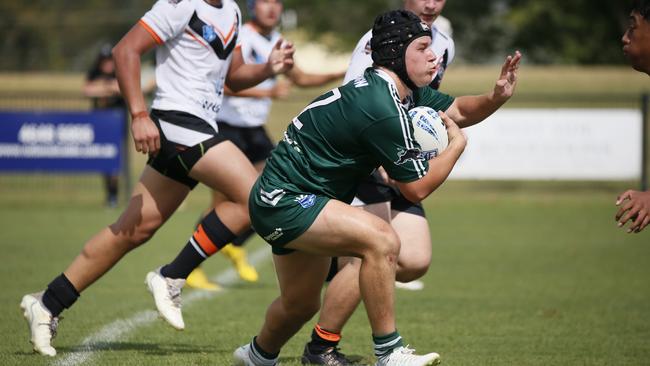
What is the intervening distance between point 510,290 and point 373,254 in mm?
4466

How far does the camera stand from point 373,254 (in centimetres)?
495

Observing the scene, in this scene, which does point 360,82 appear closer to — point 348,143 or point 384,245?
point 348,143

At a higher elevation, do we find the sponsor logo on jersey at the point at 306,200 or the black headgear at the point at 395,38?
the black headgear at the point at 395,38

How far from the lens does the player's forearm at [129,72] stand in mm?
6160

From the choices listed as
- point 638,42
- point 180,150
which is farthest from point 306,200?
point 638,42

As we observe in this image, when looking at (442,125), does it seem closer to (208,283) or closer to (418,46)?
(418,46)

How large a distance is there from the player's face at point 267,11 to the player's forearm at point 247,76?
277 centimetres

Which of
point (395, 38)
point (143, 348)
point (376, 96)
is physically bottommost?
point (143, 348)

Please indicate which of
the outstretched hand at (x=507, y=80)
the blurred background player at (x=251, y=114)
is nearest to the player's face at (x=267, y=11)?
the blurred background player at (x=251, y=114)

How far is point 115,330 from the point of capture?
7062mm

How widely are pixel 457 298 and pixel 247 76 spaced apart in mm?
2970

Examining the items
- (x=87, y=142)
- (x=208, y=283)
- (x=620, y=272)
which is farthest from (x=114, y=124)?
(x=620, y=272)

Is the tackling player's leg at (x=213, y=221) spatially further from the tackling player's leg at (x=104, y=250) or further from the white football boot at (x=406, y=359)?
the white football boot at (x=406, y=359)

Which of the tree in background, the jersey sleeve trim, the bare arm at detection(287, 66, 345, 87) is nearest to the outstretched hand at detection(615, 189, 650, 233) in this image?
the jersey sleeve trim
